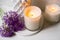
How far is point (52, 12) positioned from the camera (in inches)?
30.9

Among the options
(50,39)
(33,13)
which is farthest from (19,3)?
(50,39)

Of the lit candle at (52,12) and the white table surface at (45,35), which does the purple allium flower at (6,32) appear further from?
the lit candle at (52,12)

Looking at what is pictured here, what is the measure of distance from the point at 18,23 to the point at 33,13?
7 centimetres

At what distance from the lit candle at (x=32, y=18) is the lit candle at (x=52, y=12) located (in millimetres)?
34

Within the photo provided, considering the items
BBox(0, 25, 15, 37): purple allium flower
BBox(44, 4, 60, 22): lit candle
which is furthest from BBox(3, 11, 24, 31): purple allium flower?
BBox(44, 4, 60, 22): lit candle

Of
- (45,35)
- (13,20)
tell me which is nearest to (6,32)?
(13,20)

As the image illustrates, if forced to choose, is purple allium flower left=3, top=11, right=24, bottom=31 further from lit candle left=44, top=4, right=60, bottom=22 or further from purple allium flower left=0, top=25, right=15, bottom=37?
lit candle left=44, top=4, right=60, bottom=22

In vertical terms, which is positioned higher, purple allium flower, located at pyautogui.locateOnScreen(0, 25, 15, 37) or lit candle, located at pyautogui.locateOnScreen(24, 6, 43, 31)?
lit candle, located at pyautogui.locateOnScreen(24, 6, 43, 31)

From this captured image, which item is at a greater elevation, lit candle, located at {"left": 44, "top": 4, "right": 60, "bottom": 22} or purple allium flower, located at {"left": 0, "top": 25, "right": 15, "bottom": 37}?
lit candle, located at {"left": 44, "top": 4, "right": 60, "bottom": 22}

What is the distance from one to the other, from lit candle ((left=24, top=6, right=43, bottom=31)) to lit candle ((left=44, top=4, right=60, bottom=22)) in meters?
0.03

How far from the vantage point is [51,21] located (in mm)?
807

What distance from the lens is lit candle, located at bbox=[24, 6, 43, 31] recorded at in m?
0.74

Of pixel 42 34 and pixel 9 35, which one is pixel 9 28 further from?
pixel 42 34

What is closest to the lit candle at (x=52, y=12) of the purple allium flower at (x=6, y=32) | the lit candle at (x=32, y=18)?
the lit candle at (x=32, y=18)
